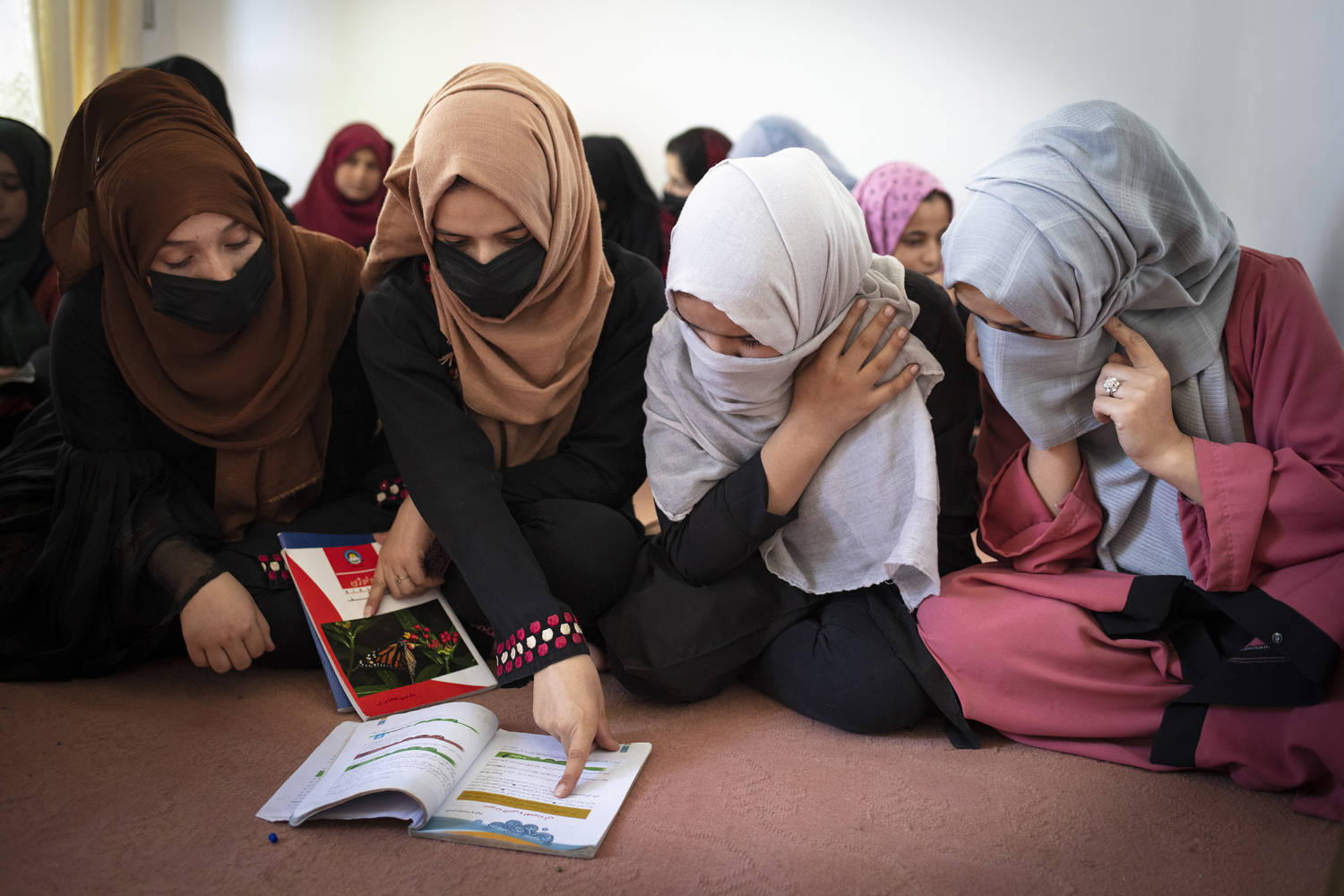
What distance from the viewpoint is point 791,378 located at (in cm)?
133

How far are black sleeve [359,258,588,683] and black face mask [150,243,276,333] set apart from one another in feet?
0.52

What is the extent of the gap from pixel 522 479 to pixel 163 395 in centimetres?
55

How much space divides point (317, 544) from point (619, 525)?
46 centimetres

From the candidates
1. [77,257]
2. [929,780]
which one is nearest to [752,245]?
[929,780]

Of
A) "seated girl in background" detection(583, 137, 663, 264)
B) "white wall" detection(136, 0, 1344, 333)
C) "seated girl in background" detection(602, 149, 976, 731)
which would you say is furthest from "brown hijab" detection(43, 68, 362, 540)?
"seated girl in background" detection(583, 137, 663, 264)

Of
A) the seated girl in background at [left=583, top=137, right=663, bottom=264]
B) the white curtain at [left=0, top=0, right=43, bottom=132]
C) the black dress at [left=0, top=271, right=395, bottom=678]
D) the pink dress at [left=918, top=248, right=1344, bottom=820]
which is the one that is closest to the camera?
the pink dress at [left=918, top=248, right=1344, bottom=820]

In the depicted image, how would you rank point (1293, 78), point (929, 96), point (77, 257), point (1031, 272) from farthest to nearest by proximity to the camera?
point (929, 96)
point (1293, 78)
point (77, 257)
point (1031, 272)

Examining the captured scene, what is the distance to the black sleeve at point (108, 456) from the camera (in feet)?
4.65

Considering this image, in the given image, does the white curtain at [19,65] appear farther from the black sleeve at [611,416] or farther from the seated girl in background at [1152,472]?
the seated girl in background at [1152,472]

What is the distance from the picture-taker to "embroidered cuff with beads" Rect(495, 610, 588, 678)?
1.19 meters

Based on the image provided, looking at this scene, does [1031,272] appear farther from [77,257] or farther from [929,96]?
[929,96]

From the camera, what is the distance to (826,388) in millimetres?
1273

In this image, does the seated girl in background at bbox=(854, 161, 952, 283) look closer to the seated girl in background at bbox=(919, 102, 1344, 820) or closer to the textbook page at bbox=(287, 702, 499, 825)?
the seated girl in background at bbox=(919, 102, 1344, 820)

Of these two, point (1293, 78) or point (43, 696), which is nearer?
point (43, 696)
